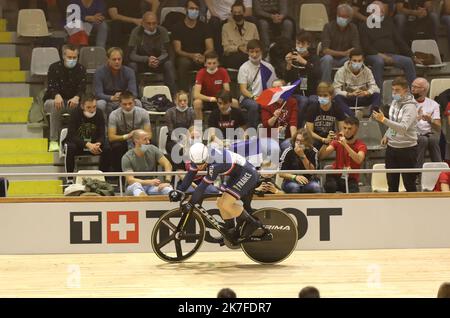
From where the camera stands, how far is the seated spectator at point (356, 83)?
15398 mm

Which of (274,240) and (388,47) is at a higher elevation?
(388,47)

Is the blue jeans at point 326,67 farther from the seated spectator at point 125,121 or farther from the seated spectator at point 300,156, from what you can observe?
the seated spectator at point 125,121

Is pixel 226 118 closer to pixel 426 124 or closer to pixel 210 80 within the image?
pixel 210 80

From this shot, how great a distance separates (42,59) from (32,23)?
1.01 meters

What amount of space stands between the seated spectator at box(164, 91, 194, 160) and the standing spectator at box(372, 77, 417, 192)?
2966 millimetres

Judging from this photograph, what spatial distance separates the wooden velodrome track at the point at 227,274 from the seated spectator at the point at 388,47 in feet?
12.7

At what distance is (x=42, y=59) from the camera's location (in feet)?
54.0

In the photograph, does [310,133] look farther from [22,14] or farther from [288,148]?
[22,14]

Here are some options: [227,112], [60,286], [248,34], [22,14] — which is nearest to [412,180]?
[227,112]

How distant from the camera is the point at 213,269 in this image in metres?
11.4

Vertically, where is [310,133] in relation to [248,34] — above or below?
below

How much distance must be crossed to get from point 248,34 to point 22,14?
4090mm

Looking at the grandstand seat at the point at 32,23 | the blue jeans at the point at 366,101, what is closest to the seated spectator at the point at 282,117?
the blue jeans at the point at 366,101

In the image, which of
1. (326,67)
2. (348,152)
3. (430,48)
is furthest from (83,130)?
(430,48)
